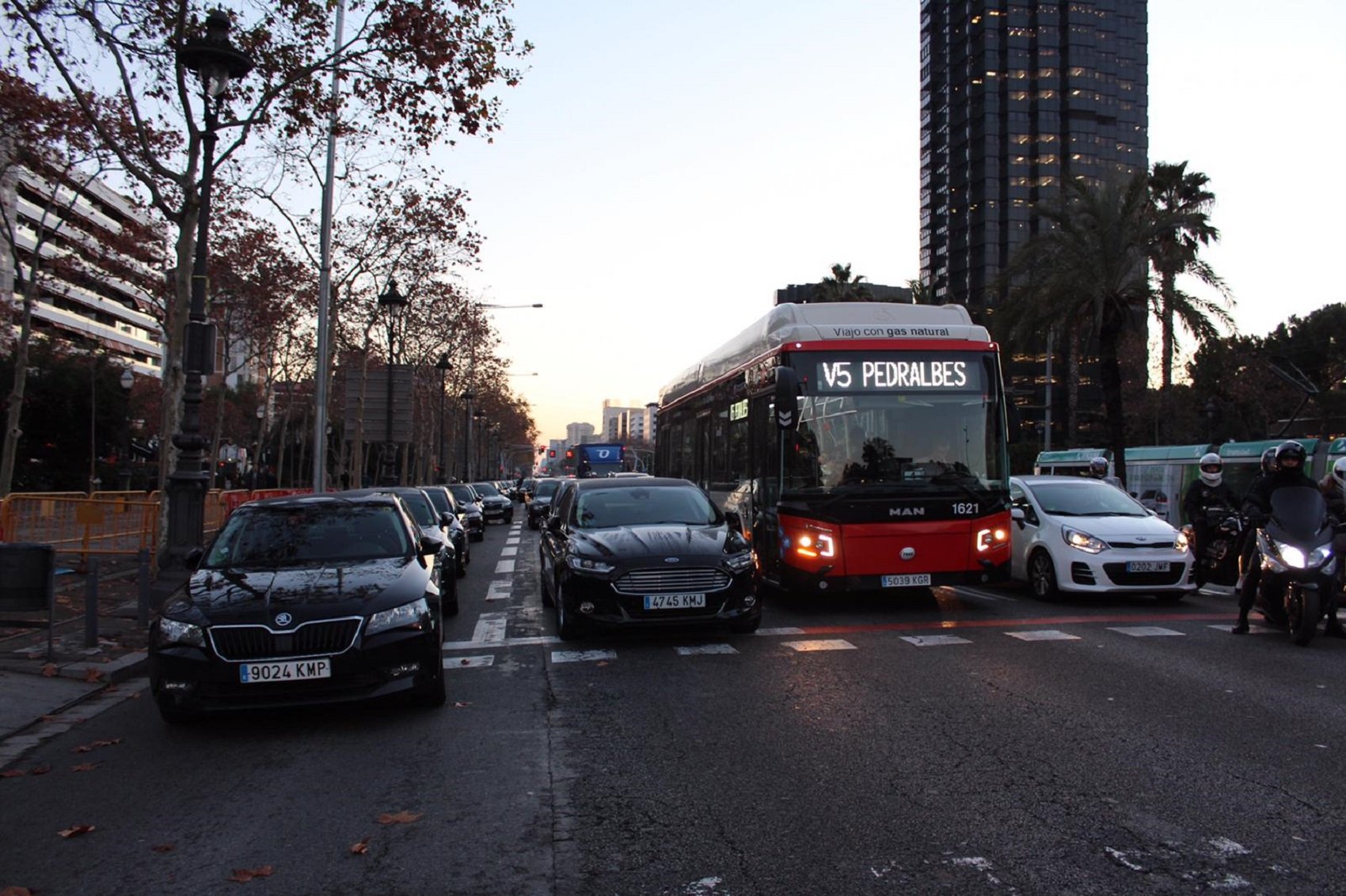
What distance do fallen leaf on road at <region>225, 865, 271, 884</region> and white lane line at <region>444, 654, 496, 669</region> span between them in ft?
14.7

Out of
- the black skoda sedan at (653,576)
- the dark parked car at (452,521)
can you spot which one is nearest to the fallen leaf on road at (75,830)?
the black skoda sedan at (653,576)

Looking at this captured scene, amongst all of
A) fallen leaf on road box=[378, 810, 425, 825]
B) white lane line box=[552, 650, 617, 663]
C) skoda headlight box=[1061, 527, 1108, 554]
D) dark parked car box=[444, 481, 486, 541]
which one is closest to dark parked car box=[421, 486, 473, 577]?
dark parked car box=[444, 481, 486, 541]

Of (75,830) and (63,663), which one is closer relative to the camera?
(75,830)

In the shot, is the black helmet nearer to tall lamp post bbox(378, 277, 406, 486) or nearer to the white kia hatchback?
the white kia hatchback

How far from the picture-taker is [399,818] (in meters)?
4.81

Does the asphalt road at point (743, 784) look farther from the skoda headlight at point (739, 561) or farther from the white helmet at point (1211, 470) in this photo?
the white helmet at point (1211, 470)

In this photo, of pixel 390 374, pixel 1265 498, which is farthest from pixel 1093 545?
pixel 390 374

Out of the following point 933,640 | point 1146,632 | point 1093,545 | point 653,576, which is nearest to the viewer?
point 653,576

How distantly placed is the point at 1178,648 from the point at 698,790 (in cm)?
591

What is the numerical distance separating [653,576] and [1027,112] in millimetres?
113068

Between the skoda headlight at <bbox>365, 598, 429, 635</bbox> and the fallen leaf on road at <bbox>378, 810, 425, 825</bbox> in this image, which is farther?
the skoda headlight at <bbox>365, 598, 429, 635</bbox>

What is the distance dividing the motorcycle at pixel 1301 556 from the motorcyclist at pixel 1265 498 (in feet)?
0.36

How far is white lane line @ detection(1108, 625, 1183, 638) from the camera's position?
989cm

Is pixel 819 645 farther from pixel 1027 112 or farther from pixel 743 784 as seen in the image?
pixel 1027 112
